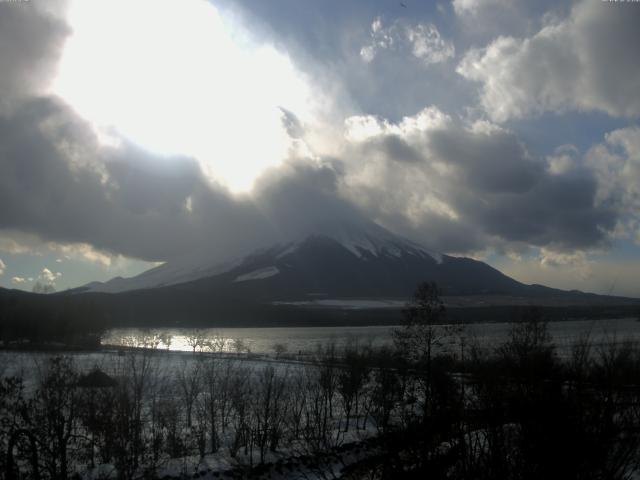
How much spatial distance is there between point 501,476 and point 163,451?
879 inches

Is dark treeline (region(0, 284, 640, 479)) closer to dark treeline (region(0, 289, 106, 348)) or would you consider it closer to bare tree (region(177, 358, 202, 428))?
bare tree (region(177, 358, 202, 428))

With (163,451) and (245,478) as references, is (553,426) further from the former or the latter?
(163,451)

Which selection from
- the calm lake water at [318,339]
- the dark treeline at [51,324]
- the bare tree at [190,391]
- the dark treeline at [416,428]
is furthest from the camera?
the dark treeline at [51,324]

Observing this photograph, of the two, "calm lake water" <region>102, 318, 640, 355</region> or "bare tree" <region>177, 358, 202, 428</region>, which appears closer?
"bare tree" <region>177, 358, 202, 428</region>

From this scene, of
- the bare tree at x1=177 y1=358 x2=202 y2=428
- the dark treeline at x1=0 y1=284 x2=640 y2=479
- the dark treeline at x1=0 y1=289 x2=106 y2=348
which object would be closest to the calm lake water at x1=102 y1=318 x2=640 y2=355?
the dark treeline at x1=0 y1=289 x2=106 y2=348

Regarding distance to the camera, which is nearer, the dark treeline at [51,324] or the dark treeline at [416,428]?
the dark treeline at [416,428]

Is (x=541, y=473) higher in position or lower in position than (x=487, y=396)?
lower

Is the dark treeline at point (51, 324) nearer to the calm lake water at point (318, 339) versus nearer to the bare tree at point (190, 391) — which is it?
the calm lake water at point (318, 339)

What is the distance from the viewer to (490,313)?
188250 millimetres

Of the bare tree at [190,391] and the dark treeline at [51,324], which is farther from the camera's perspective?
the dark treeline at [51,324]

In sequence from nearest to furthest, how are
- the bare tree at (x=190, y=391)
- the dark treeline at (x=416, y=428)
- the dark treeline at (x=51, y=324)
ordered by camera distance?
the dark treeline at (x=416, y=428) → the bare tree at (x=190, y=391) → the dark treeline at (x=51, y=324)

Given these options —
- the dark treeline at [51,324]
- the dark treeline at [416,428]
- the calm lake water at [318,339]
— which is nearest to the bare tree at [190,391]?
the dark treeline at [416,428]

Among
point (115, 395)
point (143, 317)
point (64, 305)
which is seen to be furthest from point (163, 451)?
point (143, 317)

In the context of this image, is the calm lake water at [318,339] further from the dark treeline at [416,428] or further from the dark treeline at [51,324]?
the dark treeline at [416,428]
